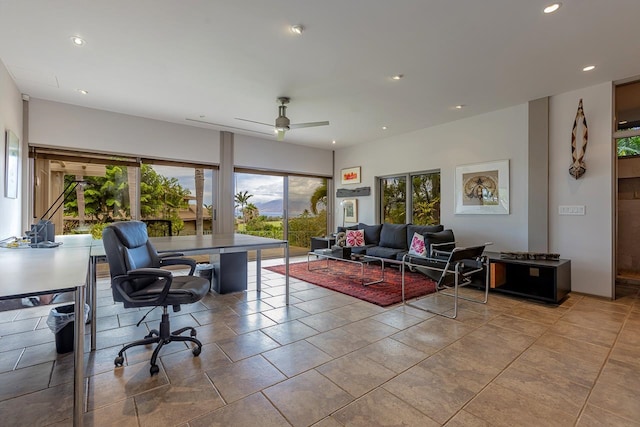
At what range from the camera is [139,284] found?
7.63ft

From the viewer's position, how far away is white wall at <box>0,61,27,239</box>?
326cm

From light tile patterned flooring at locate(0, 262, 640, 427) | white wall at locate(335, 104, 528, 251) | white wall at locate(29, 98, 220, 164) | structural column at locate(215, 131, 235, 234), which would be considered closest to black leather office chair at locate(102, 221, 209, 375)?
light tile patterned flooring at locate(0, 262, 640, 427)

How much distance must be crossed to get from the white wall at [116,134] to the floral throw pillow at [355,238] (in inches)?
123

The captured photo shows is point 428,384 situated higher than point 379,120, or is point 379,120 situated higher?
point 379,120

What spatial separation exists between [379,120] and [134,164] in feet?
14.4

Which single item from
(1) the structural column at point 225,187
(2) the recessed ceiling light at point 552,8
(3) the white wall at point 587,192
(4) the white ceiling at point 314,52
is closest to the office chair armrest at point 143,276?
A: (4) the white ceiling at point 314,52

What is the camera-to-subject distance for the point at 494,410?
5.53 ft

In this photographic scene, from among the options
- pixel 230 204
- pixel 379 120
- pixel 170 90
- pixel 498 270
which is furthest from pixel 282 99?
pixel 498 270

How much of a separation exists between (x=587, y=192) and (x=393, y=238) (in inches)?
116

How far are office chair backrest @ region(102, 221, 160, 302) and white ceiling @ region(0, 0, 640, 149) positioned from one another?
1.78 metres

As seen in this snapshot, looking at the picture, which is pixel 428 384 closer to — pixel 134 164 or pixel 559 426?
pixel 559 426

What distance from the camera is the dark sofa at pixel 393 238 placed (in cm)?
498

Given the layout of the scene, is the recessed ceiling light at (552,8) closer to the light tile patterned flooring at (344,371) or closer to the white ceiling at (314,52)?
the white ceiling at (314,52)

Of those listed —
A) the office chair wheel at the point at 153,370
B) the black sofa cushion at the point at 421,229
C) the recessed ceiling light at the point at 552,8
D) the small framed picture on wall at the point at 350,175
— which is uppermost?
the recessed ceiling light at the point at 552,8
